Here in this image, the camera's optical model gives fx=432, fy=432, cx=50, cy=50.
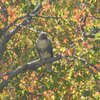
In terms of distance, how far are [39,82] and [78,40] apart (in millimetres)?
5080

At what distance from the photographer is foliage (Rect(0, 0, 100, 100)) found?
12.0 m

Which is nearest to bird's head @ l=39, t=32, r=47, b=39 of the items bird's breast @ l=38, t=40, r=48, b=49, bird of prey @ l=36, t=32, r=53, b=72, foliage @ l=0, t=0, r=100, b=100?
bird of prey @ l=36, t=32, r=53, b=72

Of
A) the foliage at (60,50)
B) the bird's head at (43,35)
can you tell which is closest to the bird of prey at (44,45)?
the bird's head at (43,35)

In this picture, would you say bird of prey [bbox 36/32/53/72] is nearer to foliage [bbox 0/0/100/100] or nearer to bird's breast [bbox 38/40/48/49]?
bird's breast [bbox 38/40/48/49]

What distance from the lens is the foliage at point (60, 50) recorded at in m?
12.0

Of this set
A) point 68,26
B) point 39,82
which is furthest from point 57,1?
point 39,82

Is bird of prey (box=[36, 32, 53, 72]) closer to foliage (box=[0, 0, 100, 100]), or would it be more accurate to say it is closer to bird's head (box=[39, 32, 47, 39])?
bird's head (box=[39, 32, 47, 39])

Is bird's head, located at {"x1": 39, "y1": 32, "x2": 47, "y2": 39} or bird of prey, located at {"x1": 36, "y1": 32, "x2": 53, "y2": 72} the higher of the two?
bird's head, located at {"x1": 39, "y1": 32, "x2": 47, "y2": 39}

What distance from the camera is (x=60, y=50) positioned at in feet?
38.9

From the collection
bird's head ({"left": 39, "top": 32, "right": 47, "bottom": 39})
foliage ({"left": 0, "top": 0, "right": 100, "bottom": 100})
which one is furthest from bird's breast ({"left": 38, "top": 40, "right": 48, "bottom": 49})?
foliage ({"left": 0, "top": 0, "right": 100, "bottom": 100})

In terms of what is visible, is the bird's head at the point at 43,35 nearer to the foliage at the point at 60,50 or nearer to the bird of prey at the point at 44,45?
the bird of prey at the point at 44,45

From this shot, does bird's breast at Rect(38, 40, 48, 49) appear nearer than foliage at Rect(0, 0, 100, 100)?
No

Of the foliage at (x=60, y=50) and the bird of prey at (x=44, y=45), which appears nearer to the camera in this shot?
the foliage at (x=60, y=50)

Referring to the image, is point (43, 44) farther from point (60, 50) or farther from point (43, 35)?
point (60, 50)
